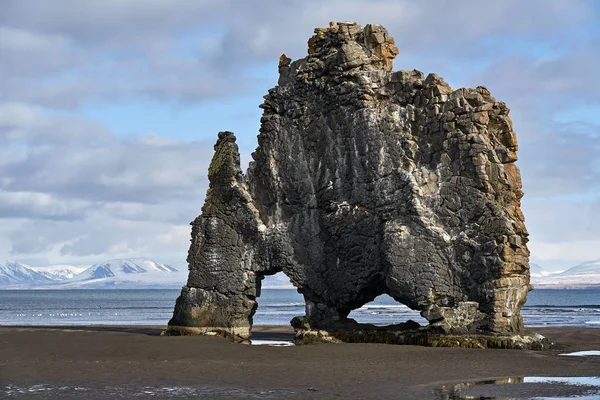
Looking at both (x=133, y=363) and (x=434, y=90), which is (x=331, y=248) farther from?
(x=133, y=363)

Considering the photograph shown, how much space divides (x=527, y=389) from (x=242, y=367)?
7878 millimetres

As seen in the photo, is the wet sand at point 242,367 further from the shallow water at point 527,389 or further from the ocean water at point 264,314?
the ocean water at point 264,314

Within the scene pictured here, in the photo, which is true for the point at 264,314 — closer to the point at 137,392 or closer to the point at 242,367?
the point at 242,367

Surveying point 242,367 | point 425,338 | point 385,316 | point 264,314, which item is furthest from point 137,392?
point 264,314

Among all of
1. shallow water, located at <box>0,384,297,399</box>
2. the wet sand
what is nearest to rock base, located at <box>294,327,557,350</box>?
the wet sand

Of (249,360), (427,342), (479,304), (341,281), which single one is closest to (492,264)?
(479,304)

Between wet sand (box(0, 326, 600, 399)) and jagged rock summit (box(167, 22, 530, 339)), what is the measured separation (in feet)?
7.03

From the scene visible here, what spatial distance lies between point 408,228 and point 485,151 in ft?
11.6

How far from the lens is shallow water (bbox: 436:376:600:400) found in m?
20.1

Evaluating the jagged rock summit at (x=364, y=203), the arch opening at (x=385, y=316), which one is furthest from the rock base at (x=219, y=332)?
the arch opening at (x=385, y=316)

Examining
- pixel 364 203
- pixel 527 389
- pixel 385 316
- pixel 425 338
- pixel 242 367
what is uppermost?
pixel 364 203

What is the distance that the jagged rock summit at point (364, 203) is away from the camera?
30094 mm

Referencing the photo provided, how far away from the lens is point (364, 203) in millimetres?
32031

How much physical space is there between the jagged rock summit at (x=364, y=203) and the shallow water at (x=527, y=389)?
636 centimetres
